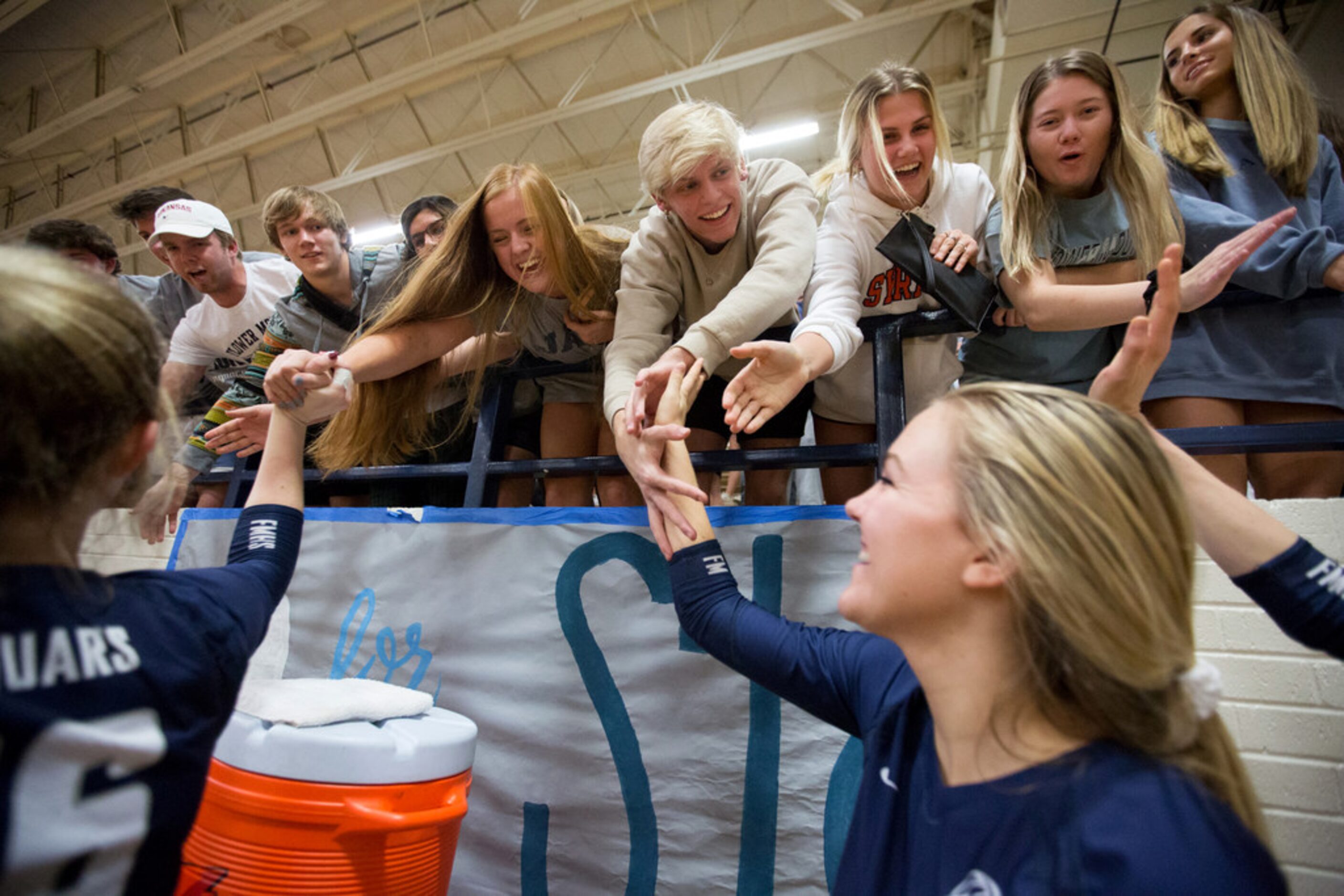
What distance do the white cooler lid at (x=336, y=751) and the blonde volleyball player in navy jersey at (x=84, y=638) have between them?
29 cm

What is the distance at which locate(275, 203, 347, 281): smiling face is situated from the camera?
266cm

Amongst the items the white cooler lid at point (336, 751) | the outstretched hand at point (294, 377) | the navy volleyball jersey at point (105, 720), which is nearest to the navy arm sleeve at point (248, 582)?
the navy volleyball jersey at point (105, 720)

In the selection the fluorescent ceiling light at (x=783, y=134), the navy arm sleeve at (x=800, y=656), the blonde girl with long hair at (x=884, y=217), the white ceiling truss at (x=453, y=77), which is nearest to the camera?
the navy arm sleeve at (x=800, y=656)

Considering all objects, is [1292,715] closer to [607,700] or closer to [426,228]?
[607,700]

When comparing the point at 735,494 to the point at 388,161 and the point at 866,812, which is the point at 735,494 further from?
the point at 388,161

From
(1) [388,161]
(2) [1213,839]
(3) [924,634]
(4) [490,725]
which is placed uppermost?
(1) [388,161]

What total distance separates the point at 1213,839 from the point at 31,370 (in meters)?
1.22

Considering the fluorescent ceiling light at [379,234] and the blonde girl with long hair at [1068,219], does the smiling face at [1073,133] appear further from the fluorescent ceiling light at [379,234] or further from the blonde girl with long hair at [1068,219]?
the fluorescent ceiling light at [379,234]

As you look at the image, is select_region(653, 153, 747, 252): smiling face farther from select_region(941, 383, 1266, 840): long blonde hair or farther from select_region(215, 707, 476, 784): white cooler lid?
select_region(215, 707, 476, 784): white cooler lid

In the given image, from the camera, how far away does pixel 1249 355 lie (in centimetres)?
161

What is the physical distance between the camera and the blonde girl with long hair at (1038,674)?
2.28 feet

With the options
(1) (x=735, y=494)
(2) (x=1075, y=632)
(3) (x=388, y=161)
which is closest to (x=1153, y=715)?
(2) (x=1075, y=632)

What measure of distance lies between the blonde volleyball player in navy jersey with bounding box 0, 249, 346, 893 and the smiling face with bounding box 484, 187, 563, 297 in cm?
115

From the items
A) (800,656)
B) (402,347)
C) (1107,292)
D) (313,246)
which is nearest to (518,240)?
(402,347)
